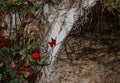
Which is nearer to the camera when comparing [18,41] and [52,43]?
[52,43]

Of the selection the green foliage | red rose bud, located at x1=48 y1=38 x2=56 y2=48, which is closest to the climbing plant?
the green foliage

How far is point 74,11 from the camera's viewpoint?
11.4 ft

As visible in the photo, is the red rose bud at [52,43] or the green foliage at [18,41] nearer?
the red rose bud at [52,43]

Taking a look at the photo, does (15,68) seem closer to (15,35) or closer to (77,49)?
(15,35)

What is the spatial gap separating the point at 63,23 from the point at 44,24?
25cm

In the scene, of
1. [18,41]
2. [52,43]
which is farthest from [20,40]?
[52,43]

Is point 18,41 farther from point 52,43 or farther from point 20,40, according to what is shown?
point 52,43

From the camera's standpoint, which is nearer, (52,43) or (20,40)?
(52,43)

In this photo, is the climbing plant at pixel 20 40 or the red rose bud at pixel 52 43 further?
the climbing plant at pixel 20 40

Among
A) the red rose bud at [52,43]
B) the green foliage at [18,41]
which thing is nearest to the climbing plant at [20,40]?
the green foliage at [18,41]

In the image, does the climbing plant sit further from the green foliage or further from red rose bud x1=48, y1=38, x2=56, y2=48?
red rose bud x1=48, y1=38, x2=56, y2=48

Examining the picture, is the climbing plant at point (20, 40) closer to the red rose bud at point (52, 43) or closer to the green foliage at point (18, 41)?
the green foliage at point (18, 41)

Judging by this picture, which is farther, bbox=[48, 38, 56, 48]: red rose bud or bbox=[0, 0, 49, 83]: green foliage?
bbox=[0, 0, 49, 83]: green foliage

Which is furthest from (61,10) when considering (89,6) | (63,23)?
(89,6)
